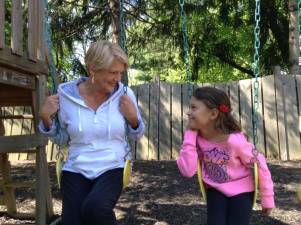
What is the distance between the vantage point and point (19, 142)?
4375mm

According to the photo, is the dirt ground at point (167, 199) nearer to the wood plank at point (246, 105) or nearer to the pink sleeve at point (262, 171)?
the wood plank at point (246, 105)

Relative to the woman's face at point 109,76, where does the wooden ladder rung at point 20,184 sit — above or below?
below

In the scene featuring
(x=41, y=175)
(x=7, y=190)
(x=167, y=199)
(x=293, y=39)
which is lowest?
(x=167, y=199)

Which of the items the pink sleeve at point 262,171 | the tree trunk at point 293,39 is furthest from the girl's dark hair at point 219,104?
the tree trunk at point 293,39

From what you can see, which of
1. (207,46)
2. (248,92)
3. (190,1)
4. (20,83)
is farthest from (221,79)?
(20,83)

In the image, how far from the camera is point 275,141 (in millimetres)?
8375

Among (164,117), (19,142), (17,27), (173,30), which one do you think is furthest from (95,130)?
(173,30)

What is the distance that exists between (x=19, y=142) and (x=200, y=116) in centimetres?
182

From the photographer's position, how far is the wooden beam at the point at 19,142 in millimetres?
4133

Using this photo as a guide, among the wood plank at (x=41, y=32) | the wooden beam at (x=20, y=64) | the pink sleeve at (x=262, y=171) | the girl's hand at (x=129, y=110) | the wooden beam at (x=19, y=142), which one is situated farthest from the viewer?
the wood plank at (x=41, y=32)

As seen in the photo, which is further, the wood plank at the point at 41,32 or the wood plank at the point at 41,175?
the wood plank at the point at 41,32

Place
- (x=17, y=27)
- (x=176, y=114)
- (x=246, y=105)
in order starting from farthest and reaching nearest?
(x=176, y=114) → (x=246, y=105) → (x=17, y=27)

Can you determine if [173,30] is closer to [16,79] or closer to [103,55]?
[16,79]

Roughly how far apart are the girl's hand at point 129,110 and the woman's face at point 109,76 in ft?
0.39
